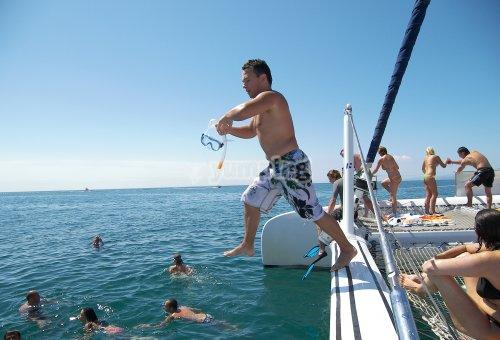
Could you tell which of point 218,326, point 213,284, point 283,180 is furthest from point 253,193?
point 213,284

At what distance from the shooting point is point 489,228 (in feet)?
9.89

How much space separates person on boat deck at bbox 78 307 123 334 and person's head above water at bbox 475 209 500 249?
6.82 m

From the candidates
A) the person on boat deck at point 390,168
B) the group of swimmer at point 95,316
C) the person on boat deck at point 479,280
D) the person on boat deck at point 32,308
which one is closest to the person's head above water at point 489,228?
the person on boat deck at point 479,280

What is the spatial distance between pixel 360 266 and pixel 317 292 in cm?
468

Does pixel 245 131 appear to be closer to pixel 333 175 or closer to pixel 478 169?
pixel 333 175

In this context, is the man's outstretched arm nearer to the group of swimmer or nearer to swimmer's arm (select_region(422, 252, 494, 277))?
swimmer's arm (select_region(422, 252, 494, 277))

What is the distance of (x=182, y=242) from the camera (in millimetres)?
17656

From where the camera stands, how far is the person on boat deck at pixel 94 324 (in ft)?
23.4

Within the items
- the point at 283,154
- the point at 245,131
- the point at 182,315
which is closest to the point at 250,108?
the point at 283,154

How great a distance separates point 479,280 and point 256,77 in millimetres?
2907

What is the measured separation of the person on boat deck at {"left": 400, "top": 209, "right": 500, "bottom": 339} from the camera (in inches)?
116

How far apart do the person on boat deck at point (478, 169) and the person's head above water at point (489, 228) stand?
8.49 m

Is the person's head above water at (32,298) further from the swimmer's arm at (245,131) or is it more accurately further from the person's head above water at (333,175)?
the person's head above water at (333,175)

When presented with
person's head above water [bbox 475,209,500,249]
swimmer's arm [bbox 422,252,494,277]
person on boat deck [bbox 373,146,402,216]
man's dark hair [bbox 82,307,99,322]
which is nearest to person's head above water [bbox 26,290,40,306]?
man's dark hair [bbox 82,307,99,322]
